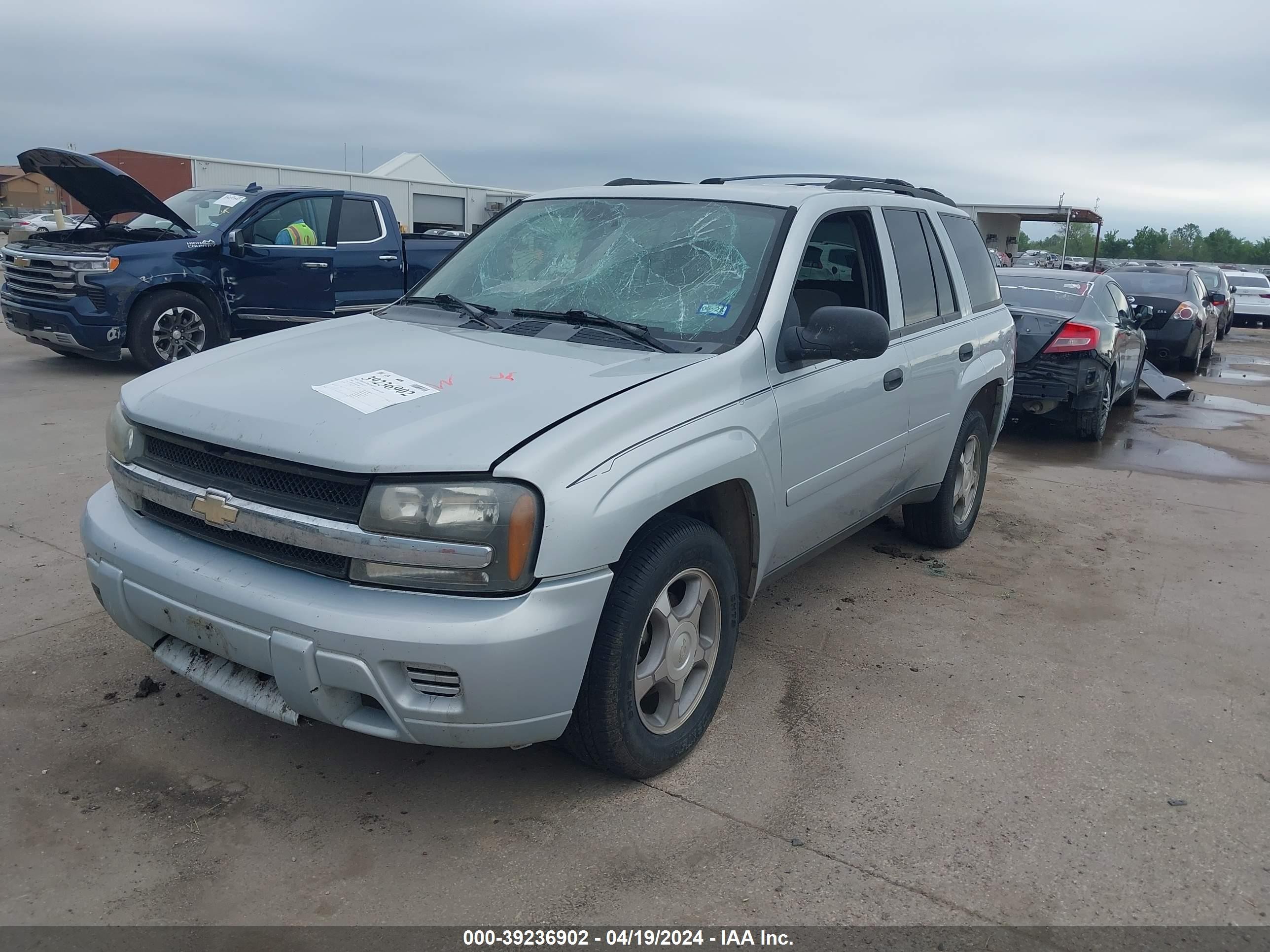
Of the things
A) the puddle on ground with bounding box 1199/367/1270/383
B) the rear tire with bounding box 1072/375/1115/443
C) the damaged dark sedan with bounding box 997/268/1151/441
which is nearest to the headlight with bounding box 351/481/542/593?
the damaged dark sedan with bounding box 997/268/1151/441

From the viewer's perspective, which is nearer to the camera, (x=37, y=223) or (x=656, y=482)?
(x=656, y=482)

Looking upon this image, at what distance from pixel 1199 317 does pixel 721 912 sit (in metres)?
14.9

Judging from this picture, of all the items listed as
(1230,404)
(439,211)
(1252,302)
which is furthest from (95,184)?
(1252,302)

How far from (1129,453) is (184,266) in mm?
8731

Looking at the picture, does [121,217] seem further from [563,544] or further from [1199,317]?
[1199,317]

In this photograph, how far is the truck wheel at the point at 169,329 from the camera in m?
9.80

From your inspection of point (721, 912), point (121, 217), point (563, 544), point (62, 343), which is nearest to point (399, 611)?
point (563, 544)

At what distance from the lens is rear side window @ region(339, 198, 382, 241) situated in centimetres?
1115

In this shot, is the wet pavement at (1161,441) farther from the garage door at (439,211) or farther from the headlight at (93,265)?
the garage door at (439,211)

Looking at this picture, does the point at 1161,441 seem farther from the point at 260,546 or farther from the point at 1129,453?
the point at 260,546

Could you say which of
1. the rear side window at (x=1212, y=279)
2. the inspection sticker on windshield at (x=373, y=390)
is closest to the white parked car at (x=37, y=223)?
the rear side window at (x=1212, y=279)

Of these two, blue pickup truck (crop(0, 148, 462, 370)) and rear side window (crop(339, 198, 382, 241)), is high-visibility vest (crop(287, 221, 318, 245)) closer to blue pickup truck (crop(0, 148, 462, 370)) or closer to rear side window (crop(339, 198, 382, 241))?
blue pickup truck (crop(0, 148, 462, 370))

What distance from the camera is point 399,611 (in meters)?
2.61

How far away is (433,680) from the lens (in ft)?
8.63
